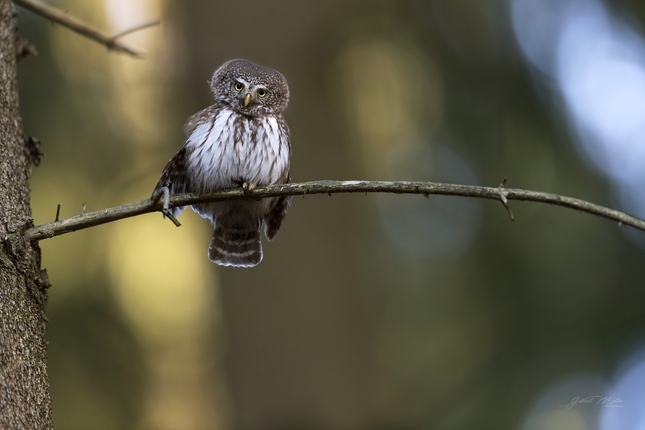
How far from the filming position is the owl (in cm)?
358

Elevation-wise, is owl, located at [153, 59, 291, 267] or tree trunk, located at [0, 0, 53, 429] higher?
owl, located at [153, 59, 291, 267]

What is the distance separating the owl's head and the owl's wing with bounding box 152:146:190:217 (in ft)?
1.43

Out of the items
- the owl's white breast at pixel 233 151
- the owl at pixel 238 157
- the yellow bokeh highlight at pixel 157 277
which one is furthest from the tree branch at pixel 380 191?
the yellow bokeh highlight at pixel 157 277

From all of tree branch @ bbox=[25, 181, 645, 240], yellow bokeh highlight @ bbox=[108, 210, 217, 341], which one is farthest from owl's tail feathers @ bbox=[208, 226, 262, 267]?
yellow bokeh highlight @ bbox=[108, 210, 217, 341]

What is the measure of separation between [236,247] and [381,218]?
4161 mm

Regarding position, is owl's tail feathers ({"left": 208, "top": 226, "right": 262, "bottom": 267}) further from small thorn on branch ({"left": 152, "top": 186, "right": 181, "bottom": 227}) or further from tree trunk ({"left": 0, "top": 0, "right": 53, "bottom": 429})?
small thorn on branch ({"left": 152, "top": 186, "right": 181, "bottom": 227})

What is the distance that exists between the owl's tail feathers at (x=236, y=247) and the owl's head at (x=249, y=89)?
2.57 feet

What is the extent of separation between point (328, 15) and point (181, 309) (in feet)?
11.9

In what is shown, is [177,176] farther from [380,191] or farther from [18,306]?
[380,191]

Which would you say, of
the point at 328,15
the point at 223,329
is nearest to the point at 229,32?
the point at 328,15

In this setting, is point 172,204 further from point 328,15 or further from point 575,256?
point 575,256

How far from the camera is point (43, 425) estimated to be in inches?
95.9

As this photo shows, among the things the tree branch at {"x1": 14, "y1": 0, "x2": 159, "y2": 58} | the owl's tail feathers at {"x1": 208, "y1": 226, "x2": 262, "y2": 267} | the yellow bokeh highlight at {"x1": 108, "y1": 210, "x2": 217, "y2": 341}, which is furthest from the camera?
the yellow bokeh highlight at {"x1": 108, "y1": 210, "x2": 217, "y2": 341}

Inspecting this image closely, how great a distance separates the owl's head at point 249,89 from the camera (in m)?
3.94
